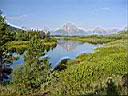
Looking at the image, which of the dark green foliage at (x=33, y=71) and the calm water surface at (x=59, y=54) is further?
the calm water surface at (x=59, y=54)

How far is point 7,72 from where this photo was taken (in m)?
54.8

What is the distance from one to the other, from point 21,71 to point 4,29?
1496cm

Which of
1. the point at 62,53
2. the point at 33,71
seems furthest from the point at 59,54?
the point at 33,71

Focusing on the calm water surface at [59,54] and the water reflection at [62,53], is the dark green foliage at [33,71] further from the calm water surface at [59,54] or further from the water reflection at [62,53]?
the water reflection at [62,53]

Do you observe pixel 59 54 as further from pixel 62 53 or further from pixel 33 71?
pixel 33 71

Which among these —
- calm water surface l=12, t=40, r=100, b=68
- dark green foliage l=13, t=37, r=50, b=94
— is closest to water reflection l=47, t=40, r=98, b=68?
calm water surface l=12, t=40, r=100, b=68

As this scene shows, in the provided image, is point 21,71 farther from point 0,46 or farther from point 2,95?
point 2,95

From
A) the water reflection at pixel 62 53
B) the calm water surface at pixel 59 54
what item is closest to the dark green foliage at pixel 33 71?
the calm water surface at pixel 59 54

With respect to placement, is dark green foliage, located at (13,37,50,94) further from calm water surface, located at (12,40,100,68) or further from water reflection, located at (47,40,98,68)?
water reflection, located at (47,40,98,68)

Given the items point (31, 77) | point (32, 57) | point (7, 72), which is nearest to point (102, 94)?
point (31, 77)

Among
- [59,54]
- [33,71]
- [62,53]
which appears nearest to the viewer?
[33,71]

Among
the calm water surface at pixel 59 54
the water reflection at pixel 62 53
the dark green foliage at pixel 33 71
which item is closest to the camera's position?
the dark green foliage at pixel 33 71

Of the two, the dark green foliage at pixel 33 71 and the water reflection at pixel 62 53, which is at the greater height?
the dark green foliage at pixel 33 71

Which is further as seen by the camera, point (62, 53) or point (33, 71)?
point (62, 53)
